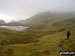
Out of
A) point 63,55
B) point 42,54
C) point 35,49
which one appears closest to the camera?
point 63,55

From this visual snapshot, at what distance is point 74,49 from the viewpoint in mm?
45344

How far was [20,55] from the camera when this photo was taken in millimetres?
44781

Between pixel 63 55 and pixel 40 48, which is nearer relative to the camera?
pixel 63 55

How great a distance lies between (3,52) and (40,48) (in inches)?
528

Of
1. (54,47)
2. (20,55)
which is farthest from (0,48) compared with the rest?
(54,47)

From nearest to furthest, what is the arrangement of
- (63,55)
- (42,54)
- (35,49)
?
(63,55), (42,54), (35,49)

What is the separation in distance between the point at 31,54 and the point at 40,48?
6.20 meters

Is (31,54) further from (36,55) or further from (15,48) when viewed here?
(15,48)

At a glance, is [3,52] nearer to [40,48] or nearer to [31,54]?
[31,54]

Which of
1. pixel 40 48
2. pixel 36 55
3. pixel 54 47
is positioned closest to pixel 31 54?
pixel 36 55

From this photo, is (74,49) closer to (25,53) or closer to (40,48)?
(40,48)

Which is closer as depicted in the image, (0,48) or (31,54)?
(31,54)

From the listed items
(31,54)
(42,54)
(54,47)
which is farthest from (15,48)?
(54,47)

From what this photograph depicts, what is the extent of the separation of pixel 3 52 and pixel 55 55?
18063mm
